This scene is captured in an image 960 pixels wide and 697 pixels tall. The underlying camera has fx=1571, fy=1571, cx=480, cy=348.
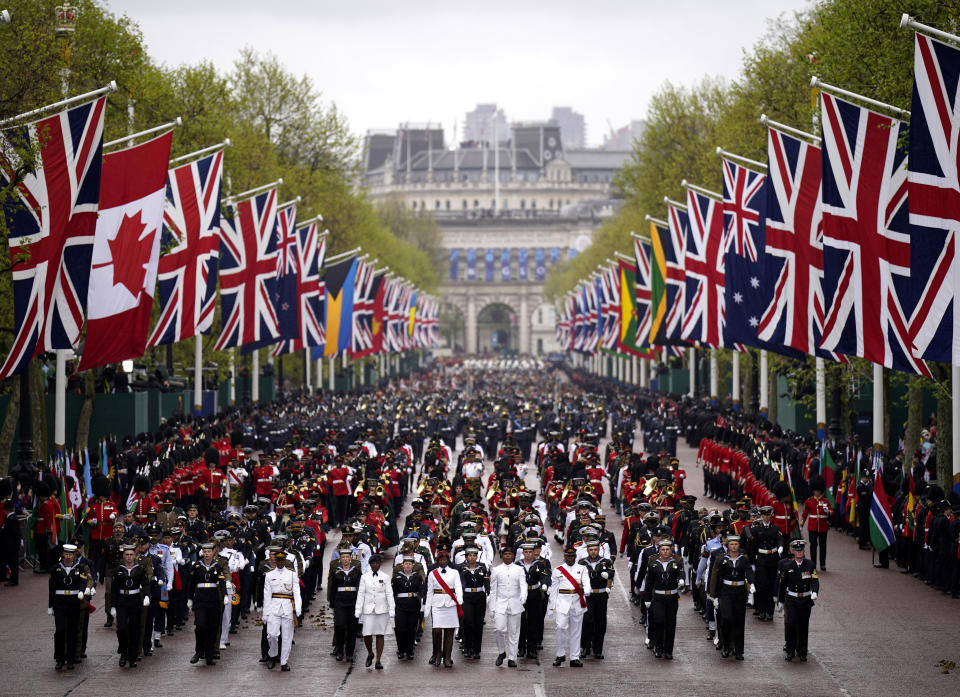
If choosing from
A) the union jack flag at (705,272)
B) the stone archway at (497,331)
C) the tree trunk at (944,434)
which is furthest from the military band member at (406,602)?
the stone archway at (497,331)

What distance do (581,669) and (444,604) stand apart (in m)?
1.70

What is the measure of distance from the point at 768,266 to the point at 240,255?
48.6ft

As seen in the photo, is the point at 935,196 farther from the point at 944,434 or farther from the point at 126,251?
the point at 126,251

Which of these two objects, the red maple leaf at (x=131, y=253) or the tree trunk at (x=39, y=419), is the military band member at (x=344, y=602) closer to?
the red maple leaf at (x=131, y=253)

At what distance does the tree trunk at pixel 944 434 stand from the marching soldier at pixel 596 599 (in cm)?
1181

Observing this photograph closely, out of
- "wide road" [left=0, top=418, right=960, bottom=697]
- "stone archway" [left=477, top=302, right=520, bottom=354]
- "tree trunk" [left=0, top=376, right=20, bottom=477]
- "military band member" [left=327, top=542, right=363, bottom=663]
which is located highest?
"stone archway" [left=477, top=302, right=520, bottom=354]

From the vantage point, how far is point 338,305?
185 feet

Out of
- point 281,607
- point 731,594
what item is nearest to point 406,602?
point 281,607

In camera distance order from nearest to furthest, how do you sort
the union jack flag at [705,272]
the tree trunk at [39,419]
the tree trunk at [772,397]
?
the tree trunk at [39,419] → the union jack flag at [705,272] → the tree trunk at [772,397]

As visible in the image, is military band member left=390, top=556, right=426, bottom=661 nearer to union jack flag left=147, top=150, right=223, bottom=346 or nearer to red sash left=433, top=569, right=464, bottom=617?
red sash left=433, top=569, right=464, bottom=617

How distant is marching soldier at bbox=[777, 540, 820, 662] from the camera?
58.1ft

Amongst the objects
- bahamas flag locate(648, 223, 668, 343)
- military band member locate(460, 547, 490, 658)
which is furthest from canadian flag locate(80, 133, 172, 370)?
bahamas flag locate(648, 223, 668, 343)

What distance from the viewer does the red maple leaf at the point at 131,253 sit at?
2564 centimetres

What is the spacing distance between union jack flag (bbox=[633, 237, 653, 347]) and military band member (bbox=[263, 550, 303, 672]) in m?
34.8
